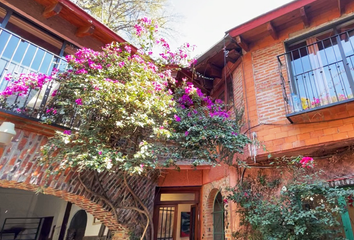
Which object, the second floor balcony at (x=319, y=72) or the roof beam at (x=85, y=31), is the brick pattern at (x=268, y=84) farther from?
the roof beam at (x=85, y=31)

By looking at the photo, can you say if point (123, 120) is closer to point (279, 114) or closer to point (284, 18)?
point (279, 114)

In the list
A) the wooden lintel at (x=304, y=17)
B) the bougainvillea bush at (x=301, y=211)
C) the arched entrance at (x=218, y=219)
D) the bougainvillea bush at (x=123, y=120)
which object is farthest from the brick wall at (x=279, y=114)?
the arched entrance at (x=218, y=219)

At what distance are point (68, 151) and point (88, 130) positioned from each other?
539 mm

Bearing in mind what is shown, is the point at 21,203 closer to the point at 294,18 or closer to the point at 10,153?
the point at 10,153

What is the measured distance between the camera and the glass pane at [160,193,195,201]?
695cm

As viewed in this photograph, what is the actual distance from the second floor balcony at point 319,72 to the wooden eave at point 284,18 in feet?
1.58

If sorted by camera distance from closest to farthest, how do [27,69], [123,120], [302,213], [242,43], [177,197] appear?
1. [302,213]
2. [123,120]
3. [27,69]
4. [242,43]
5. [177,197]

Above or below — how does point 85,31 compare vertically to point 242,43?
below

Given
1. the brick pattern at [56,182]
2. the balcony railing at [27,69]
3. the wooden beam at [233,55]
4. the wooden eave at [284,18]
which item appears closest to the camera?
the brick pattern at [56,182]

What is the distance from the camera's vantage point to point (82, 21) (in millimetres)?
5641

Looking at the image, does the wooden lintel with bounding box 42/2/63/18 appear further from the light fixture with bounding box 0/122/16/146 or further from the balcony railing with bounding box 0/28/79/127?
the light fixture with bounding box 0/122/16/146

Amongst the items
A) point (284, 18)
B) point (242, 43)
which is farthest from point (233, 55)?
point (284, 18)

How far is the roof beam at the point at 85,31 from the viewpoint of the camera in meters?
5.64

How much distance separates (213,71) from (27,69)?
204 inches
